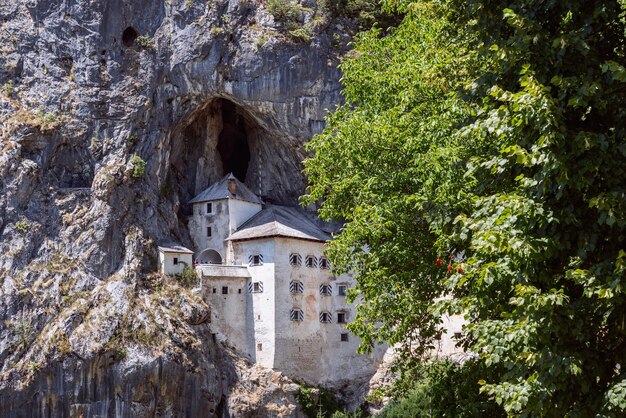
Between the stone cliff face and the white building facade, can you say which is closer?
the stone cliff face

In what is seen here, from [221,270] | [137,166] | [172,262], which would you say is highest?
[137,166]

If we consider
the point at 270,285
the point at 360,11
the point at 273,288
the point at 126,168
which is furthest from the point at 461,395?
the point at 360,11

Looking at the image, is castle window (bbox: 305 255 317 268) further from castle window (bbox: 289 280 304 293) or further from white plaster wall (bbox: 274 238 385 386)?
castle window (bbox: 289 280 304 293)

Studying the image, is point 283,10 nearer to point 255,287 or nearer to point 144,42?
point 144,42

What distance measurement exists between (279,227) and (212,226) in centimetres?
551

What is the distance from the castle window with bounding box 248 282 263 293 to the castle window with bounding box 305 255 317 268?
374 centimetres

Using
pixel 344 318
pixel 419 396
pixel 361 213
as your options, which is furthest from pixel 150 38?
pixel 361 213

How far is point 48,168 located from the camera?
57.1 metres

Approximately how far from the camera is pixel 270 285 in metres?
57.1

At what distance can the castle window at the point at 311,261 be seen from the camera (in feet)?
194

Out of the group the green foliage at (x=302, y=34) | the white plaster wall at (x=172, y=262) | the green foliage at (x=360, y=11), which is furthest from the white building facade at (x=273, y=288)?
the green foliage at (x=360, y=11)

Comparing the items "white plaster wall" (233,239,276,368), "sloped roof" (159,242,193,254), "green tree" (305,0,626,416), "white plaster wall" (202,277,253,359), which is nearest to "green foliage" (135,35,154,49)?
"sloped roof" (159,242,193,254)

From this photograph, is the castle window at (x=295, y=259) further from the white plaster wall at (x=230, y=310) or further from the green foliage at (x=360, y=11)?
the green foliage at (x=360, y=11)

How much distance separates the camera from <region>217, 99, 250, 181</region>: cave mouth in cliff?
65.1m
